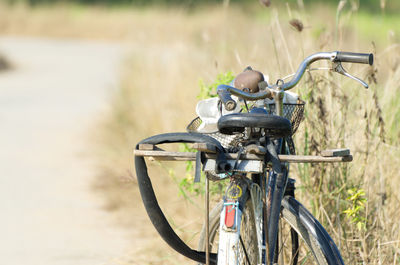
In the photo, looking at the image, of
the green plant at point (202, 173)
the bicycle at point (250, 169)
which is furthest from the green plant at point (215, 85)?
the bicycle at point (250, 169)

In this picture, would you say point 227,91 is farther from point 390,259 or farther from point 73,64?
point 73,64

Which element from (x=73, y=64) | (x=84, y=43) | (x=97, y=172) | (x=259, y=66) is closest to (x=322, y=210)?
(x=259, y=66)

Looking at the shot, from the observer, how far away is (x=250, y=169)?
2.26 m

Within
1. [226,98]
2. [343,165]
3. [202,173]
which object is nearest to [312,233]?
[226,98]

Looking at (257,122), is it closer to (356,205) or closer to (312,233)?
(312,233)

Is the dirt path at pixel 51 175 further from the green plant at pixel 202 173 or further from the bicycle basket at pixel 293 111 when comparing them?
the bicycle basket at pixel 293 111

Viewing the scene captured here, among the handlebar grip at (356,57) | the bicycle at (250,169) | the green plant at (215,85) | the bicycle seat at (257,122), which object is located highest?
the handlebar grip at (356,57)

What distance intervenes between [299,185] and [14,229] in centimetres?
239

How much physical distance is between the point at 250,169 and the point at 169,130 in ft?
13.9

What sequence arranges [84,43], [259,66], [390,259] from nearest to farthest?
[390,259] → [259,66] → [84,43]

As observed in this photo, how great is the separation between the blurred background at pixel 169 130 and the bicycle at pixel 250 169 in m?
0.76

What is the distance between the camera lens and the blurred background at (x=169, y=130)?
3.81m

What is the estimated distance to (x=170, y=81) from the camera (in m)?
7.46

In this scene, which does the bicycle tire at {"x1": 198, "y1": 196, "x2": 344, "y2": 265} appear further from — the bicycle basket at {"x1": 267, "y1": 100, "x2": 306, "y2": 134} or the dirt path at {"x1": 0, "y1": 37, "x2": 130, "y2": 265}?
the dirt path at {"x1": 0, "y1": 37, "x2": 130, "y2": 265}
